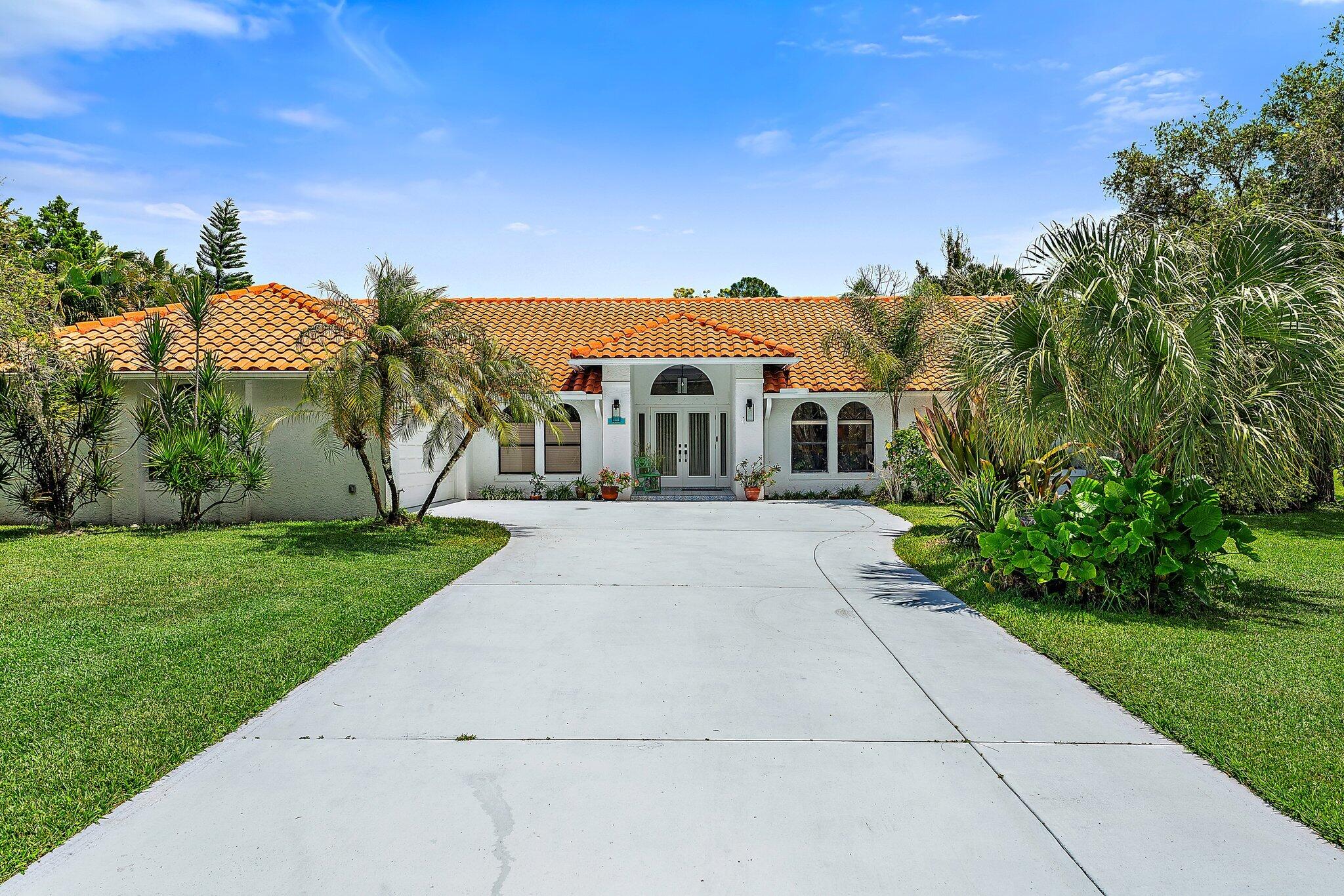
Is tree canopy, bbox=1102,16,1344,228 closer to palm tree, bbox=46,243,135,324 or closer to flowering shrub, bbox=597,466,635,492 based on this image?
flowering shrub, bbox=597,466,635,492

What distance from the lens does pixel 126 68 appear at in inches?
542

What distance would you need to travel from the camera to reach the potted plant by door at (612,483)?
19.4 metres

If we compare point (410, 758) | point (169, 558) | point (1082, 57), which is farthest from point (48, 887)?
point (1082, 57)

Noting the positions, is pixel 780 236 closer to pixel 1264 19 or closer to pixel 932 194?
pixel 932 194

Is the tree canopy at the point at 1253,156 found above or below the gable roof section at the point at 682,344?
above

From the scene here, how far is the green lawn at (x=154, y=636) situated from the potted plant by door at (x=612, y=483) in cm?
667

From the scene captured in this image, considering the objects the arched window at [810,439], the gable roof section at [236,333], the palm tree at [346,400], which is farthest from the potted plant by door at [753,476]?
the gable roof section at [236,333]

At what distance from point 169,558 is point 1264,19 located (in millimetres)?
21663

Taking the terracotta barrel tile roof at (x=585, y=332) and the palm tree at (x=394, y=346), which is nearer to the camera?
the palm tree at (x=394, y=346)

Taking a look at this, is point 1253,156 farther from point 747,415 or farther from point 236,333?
point 236,333

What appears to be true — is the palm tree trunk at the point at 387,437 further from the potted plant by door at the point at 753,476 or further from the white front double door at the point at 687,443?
the white front double door at the point at 687,443

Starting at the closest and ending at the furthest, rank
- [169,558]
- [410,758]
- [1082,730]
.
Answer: [410,758] < [1082,730] < [169,558]

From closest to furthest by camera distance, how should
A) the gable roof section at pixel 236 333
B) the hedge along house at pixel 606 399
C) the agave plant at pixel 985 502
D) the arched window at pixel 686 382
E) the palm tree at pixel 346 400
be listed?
1. the agave plant at pixel 985 502
2. the palm tree at pixel 346 400
3. the gable roof section at pixel 236 333
4. the hedge along house at pixel 606 399
5. the arched window at pixel 686 382

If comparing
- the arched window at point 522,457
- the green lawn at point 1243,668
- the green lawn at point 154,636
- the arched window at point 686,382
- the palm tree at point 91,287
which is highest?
the palm tree at point 91,287
